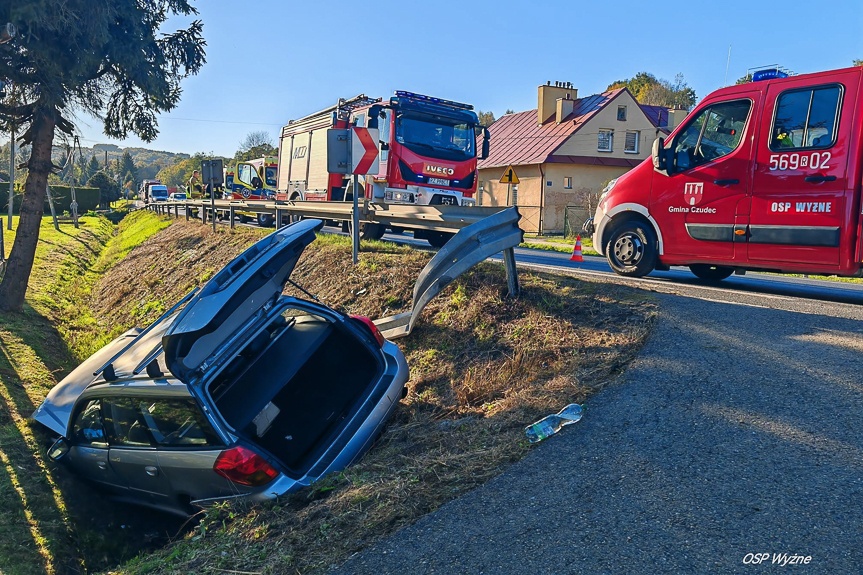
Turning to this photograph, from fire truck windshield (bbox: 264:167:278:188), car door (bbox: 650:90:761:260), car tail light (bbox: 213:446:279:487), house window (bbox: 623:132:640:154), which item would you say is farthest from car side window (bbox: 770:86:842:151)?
house window (bbox: 623:132:640:154)

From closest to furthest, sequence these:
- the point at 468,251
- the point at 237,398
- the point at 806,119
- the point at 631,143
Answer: the point at 237,398 < the point at 468,251 < the point at 806,119 < the point at 631,143

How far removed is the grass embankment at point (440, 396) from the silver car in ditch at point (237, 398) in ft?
0.86

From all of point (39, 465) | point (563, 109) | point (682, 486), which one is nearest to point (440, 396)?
point (682, 486)

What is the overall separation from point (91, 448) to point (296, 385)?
1.72 meters

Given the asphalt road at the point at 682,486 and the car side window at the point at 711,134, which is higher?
the car side window at the point at 711,134

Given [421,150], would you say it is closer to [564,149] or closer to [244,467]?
[244,467]

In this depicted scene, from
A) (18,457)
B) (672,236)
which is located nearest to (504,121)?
(672,236)

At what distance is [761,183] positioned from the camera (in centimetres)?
711

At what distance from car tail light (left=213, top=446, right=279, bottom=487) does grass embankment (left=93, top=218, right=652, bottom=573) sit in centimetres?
18

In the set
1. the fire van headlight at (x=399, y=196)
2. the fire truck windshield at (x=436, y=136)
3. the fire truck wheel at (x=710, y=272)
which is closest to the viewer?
the fire truck wheel at (x=710, y=272)

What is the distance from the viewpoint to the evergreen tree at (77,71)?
9.30 metres

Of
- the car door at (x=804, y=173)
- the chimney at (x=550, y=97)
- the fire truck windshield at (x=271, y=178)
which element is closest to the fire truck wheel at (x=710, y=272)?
the car door at (x=804, y=173)

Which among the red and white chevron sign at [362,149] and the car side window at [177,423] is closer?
the car side window at [177,423]

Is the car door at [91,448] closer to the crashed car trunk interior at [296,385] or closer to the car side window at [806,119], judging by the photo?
the crashed car trunk interior at [296,385]
